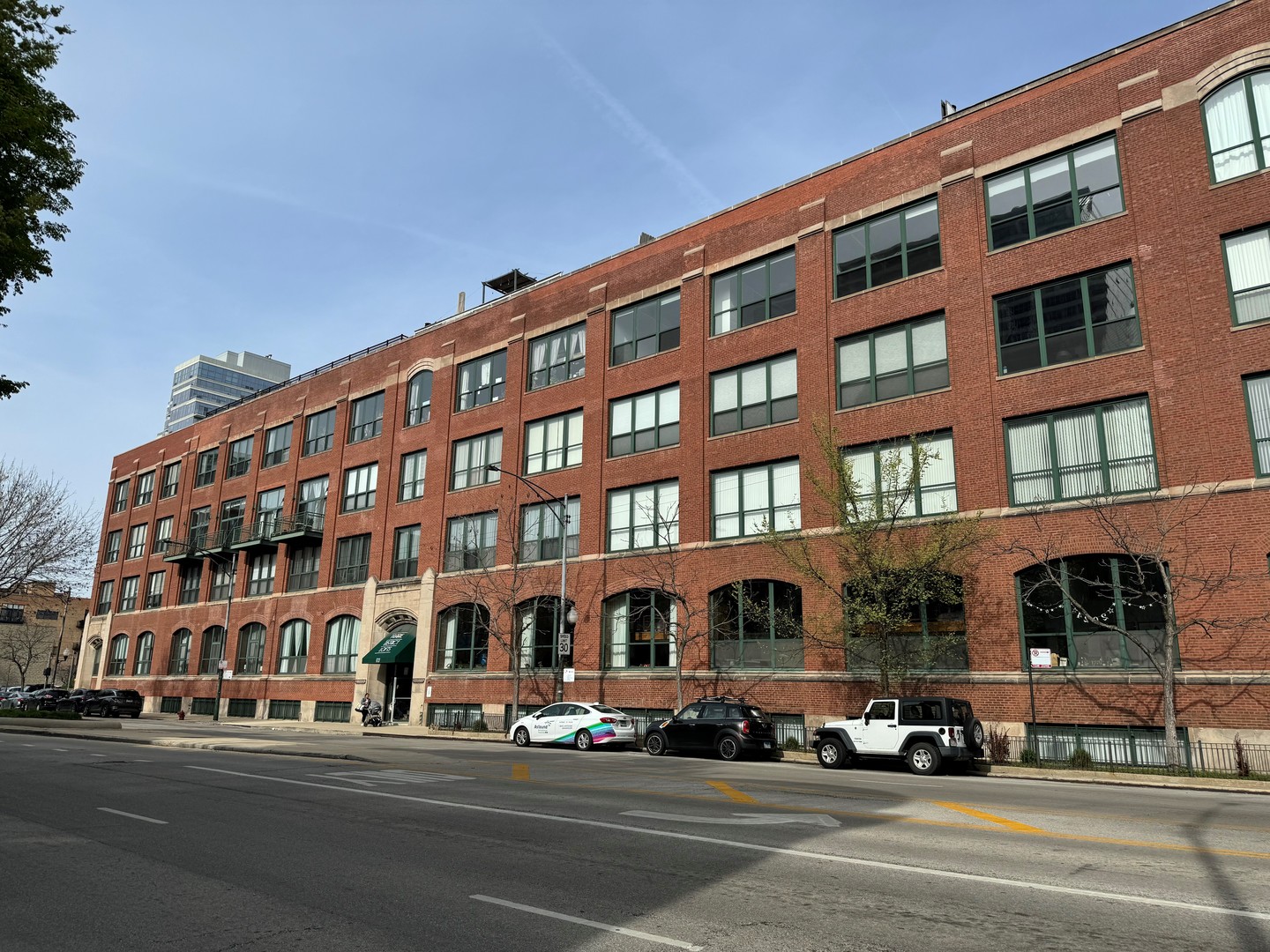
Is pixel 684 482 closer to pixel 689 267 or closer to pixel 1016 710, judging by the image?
pixel 689 267

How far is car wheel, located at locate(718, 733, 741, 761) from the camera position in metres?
23.9

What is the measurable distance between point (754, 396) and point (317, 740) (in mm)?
19125

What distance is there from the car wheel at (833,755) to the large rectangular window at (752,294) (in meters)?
15.5

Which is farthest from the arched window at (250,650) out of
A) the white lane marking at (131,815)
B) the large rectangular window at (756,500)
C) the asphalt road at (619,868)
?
the white lane marking at (131,815)

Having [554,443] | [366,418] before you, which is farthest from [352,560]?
[554,443]

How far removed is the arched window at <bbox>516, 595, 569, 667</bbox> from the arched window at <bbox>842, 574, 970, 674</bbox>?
44.8 ft

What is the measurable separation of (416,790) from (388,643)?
29191mm

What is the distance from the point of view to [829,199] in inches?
1228

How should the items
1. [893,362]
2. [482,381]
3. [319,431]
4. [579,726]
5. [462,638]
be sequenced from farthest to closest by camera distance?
[319,431] < [482,381] < [462,638] < [893,362] < [579,726]

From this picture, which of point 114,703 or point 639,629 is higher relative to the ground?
point 639,629

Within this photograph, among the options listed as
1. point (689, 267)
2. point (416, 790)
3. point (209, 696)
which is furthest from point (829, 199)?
point (209, 696)

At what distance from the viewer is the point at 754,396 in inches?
1247

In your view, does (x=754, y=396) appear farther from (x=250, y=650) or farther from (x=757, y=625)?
(x=250, y=650)

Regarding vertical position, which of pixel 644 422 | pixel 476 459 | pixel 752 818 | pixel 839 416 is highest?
pixel 476 459
